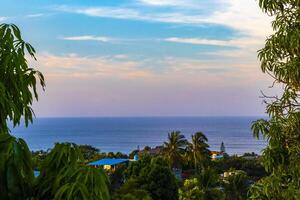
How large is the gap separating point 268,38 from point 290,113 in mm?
A: 775

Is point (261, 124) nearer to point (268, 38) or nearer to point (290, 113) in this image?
point (290, 113)

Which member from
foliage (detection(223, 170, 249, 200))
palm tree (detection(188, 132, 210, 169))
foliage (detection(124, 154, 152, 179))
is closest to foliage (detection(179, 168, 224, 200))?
foliage (detection(223, 170, 249, 200))

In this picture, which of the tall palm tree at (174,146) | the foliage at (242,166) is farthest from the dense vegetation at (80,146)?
the foliage at (242,166)

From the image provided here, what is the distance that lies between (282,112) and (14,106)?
2.72 meters

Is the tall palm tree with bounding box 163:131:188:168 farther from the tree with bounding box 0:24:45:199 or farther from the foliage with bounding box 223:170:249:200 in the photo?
the tree with bounding box 0:24:45:199

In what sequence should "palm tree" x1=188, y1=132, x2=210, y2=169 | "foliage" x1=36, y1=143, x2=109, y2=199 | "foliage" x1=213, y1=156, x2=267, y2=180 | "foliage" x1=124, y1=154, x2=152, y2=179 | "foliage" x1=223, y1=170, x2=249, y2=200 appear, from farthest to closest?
"foliage" x1=213, y1=156, x2=267, y2=180 < "palm tree" x1=188, y1=132, x2=210, y2=169 < "foliage" x1=223, y1=170, x2=249, y2=200 < "foliage" x1=124, y1=154, x2=152, y2=179 < "foliage" x1=36, y1=143, x2=109, y2=199

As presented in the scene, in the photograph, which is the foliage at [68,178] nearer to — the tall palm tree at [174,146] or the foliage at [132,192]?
the foliage at [132,192]

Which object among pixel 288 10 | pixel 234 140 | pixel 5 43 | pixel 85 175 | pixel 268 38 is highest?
pixel 288 10

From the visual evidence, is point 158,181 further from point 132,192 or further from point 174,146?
point 174,146

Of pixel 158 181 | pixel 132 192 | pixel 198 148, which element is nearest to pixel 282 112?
pixel 132 192

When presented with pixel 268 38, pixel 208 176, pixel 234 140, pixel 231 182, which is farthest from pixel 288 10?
pixel 234 140

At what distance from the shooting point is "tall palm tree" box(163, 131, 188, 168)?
3641 cm

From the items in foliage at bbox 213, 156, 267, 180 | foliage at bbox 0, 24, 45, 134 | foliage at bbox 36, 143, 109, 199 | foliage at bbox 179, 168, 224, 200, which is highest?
foliage at bbox 0, 24, 45, 134

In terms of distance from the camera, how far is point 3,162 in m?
1.97
